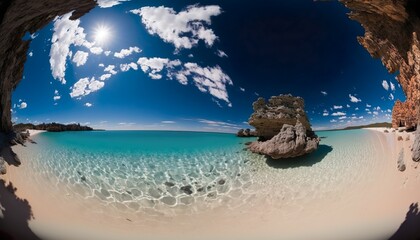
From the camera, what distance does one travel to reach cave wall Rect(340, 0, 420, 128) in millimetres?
2629

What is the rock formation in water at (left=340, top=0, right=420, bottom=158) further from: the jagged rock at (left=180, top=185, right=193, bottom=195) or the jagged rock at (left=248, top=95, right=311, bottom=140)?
the jagged rock at (left=180, top=185, right=193, bottom=195)

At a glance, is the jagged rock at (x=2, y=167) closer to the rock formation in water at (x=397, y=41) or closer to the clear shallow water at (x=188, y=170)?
the clear shallow water at (x=188, y=170)

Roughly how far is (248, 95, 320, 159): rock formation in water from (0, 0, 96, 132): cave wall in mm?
2335

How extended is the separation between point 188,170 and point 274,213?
111 centimetres

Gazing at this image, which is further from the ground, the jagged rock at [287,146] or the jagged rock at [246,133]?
the jagged rock at [246,133]

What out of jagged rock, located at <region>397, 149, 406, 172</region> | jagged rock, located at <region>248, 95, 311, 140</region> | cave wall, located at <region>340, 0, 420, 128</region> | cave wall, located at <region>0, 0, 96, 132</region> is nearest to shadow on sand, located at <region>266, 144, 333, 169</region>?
jagged rock, located at <region>248, 95, 311, 140</region>

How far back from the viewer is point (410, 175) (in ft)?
8.64

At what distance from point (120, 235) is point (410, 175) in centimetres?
325

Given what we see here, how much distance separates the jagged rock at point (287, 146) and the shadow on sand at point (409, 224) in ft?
3.88

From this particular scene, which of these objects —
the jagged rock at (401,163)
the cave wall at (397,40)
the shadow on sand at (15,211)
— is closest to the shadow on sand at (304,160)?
the jagged rock at (401,163)

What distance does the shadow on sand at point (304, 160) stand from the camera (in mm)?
3090

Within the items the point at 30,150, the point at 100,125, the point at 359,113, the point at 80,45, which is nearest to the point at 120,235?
the point at 100,125

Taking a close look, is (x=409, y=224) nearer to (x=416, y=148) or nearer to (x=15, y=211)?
(x=416, y=148)

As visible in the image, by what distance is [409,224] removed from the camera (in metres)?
2.59
